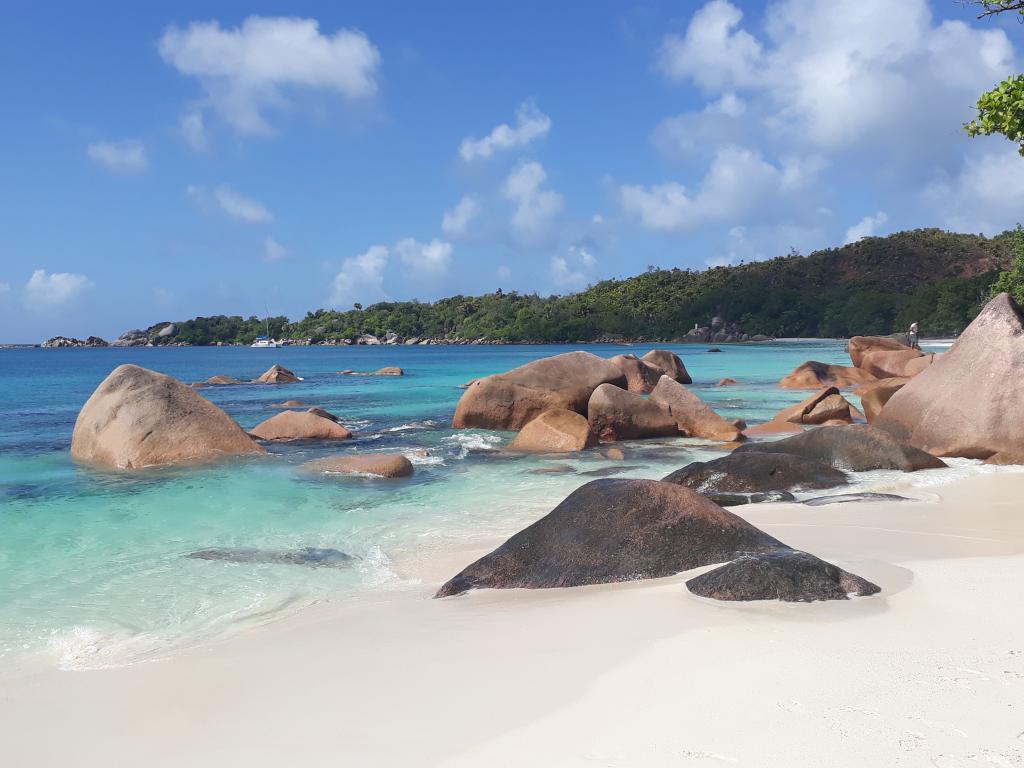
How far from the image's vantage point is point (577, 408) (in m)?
14.4

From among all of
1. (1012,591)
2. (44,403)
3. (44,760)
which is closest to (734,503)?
(1012,591)

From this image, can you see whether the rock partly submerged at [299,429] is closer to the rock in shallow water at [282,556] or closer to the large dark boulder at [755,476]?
the rock in shallow water at [282,556]

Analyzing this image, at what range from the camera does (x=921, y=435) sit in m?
9.83

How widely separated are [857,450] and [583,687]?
7109mm

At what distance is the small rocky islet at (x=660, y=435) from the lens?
466 cm

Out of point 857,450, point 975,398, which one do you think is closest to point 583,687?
point 857,450

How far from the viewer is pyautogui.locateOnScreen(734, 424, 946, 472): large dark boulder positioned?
8.82 m

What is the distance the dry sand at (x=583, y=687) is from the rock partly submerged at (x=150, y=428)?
6894mm

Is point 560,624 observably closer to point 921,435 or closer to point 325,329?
point 921,435

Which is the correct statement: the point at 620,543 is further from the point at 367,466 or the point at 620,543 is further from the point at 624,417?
the point at 624,417

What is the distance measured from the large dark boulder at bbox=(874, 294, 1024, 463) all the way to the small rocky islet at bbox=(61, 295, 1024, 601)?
16 mm

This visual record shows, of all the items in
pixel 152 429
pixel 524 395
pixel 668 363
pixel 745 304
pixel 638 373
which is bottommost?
pixel 152 429

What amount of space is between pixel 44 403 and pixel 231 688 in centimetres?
2366

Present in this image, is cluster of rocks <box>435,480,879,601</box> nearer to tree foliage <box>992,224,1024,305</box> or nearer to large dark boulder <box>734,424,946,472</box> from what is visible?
large dark boulder <box>734,424,946,472</box>
